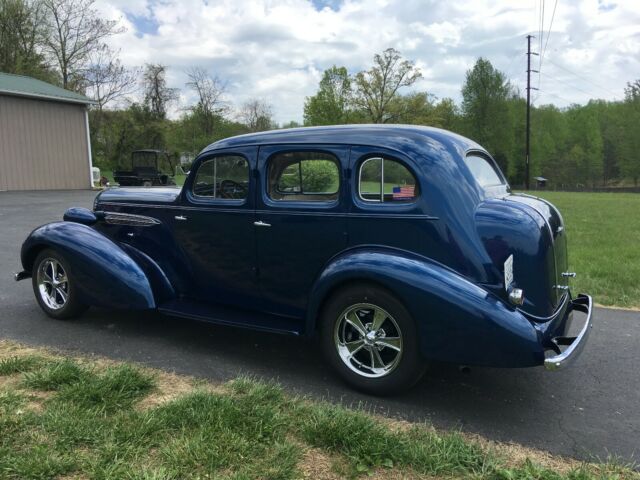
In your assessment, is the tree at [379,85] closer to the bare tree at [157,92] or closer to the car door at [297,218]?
the bare tree at [157,92]

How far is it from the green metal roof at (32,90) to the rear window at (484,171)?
21.9 m

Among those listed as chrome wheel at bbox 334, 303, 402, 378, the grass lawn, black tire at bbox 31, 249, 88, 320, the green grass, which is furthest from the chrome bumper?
black tire at bbox 31, 249, 88, 320

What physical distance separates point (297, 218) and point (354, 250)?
1.75 ft

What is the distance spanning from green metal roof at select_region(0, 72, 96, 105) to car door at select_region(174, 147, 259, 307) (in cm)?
2028

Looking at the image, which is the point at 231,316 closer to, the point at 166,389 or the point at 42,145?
the point at 166,389

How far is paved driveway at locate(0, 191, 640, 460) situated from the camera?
3152 mm

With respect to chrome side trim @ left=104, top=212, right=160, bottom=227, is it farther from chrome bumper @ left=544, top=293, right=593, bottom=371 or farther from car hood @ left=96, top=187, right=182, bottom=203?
chrome bumper @ left=544, top=293, right=593, bottom=371

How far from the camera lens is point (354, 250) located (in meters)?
3.60

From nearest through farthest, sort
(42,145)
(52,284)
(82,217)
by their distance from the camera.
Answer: (52,284) → (82,217) → (42,145)

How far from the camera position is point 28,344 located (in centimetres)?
435

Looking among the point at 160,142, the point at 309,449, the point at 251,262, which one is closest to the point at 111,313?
the point at 251,262

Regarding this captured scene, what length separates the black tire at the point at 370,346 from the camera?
3338 millimetres

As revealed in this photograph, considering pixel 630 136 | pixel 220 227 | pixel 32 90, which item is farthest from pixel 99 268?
pixel 630 136

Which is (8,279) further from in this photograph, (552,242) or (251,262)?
(552,242)
